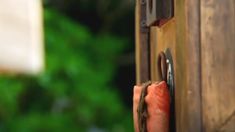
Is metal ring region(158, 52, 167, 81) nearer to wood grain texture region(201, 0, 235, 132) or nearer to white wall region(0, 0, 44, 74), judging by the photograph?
wood grain texture region(201, 0, 235, 132)

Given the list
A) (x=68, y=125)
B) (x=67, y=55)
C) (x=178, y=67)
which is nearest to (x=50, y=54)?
(x=67, y=55)

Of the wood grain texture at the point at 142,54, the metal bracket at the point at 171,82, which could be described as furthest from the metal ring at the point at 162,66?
the wood grain texture at the point at 142,54

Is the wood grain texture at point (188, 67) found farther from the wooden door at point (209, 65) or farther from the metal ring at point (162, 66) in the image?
the metal ring at point (162, 66)

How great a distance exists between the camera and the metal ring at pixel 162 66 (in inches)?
87.4

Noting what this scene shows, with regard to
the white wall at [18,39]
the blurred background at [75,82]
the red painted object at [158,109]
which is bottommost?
the blurred background at [75,82]

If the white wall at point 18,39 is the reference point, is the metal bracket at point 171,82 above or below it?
below

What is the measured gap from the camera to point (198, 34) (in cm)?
189

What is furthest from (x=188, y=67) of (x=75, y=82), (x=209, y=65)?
(x=75, y=82)

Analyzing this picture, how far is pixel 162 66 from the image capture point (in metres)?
2.27

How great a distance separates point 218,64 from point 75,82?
4.51 m

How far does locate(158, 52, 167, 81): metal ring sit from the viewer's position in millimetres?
2221

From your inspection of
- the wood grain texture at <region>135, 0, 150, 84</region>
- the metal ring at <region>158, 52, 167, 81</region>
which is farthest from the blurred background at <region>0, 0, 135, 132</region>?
the metal ring at <region>158, 52, 167, 81</region>

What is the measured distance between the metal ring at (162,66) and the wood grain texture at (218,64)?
1.10 feet

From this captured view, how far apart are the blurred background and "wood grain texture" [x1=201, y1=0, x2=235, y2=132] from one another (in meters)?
4.16
